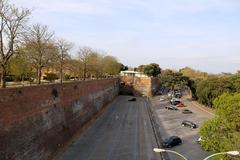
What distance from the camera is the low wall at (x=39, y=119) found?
72.7 feet

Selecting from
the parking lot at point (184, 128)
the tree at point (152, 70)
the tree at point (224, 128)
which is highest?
the tree at point (152, 70)

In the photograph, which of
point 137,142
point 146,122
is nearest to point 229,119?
point 137,142

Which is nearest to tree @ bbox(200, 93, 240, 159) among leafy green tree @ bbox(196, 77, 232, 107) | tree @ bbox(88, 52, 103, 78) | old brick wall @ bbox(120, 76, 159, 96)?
leafy green tree @ bbox(196, 77, 232, 107)

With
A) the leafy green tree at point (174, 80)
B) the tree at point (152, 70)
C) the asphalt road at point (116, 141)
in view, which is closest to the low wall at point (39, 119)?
the asphalt road at point (116, 141)

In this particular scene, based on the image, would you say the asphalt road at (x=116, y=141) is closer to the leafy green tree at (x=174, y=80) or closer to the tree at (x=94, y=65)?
the tree at (x=94, y=65)

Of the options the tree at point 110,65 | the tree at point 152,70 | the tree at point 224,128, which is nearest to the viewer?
the tree at point 224,128

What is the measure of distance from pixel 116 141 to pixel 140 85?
56921mm

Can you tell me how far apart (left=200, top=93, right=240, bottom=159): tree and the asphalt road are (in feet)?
23.9

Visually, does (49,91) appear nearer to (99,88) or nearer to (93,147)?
(93,147)

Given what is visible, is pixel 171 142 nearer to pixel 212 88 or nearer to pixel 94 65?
pixel 212 88

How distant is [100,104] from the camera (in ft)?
194

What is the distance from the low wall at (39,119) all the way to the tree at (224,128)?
41.9 ft

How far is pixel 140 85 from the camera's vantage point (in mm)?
94125

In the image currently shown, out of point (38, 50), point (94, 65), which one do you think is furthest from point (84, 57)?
point (38, 50)
